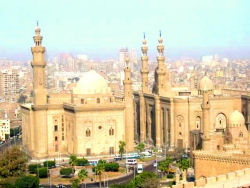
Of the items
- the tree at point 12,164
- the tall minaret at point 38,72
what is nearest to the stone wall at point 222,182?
the tree at point 12,164

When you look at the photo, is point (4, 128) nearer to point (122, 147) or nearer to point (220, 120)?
point (122, 147)

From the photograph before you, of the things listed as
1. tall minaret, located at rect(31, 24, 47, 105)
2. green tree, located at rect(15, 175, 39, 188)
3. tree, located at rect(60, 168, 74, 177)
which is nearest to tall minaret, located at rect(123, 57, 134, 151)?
tall minaret, located at rect(31, 24, 47, 105)

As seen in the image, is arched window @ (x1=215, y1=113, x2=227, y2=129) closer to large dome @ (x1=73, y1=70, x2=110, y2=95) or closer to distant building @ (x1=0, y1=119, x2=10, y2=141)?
large dome @ (x1=73, y1=70, x2=110, y2=95)

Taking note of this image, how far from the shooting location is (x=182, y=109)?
1905 inches

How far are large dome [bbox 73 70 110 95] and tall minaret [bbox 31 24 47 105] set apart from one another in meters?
2.65

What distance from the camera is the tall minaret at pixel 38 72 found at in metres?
47.4

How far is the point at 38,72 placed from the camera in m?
47.9

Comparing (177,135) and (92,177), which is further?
(177,135)

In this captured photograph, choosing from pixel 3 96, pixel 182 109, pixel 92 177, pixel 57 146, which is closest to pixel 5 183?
pixel 92 177

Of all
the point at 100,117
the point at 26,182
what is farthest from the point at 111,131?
the point at 26,182

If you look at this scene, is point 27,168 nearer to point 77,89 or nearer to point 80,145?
point 80,145

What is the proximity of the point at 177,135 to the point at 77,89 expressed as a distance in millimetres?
8870

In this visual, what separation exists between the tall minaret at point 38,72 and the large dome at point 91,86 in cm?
265

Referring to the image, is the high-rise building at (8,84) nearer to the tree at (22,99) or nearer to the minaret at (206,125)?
the tree at (22,99)
